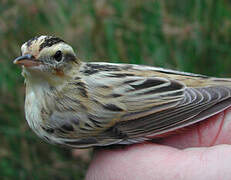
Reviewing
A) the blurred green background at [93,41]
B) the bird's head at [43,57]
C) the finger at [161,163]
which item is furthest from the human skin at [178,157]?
the blurred green background at [93,41]

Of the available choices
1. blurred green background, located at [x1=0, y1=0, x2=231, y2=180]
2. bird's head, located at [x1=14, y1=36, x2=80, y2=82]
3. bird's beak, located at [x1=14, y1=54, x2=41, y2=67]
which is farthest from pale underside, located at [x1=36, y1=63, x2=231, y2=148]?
blurred green background, located at [x1=0, y1=0, x2=231, y2=180]

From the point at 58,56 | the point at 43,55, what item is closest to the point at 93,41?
the point at 58,56

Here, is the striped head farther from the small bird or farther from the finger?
the finger

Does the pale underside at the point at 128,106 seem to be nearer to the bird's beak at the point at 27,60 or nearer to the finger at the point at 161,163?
the finger at the point at 161,163

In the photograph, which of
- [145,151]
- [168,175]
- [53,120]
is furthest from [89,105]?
[168,175]

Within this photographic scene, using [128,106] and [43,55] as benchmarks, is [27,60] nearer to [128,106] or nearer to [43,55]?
[43,55]
